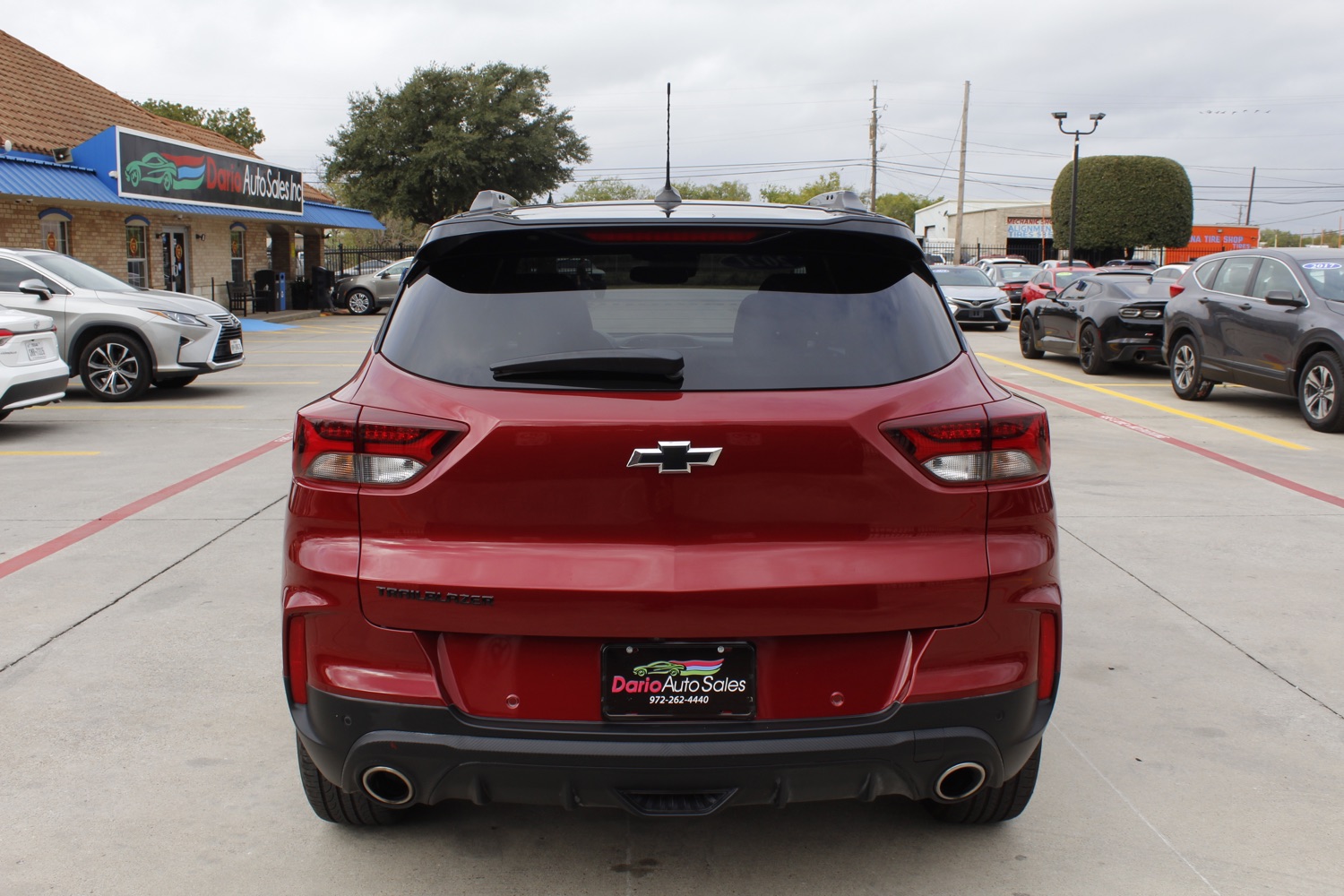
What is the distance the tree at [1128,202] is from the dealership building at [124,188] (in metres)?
32.0

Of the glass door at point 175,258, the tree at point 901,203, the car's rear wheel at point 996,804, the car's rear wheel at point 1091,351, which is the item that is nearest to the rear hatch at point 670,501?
the car's rear wheel at point 996,804

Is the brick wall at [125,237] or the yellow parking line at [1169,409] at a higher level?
the brick wall at [125,237]

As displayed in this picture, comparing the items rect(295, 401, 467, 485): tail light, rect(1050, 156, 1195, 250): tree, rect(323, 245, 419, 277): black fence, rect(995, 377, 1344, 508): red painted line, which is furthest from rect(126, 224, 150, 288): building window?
rect(1050, 156, 1195, 250): tree

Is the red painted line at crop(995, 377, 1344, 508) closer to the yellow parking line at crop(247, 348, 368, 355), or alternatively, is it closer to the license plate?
the license plate

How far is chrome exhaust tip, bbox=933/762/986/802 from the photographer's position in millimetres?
2816

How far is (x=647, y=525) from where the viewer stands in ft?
8.71

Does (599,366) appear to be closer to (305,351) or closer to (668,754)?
(668,754)

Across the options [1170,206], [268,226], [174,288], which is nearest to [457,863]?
[174,288]

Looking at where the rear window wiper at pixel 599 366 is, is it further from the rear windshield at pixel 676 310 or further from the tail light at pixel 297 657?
the tail light at pixel 297 657

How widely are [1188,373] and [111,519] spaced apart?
38.4 feet

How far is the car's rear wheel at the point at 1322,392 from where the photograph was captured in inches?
438

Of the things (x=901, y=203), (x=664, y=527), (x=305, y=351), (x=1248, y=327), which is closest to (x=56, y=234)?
(x=305, y=351)

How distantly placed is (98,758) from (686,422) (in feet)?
8.32

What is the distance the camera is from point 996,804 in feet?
11.1
